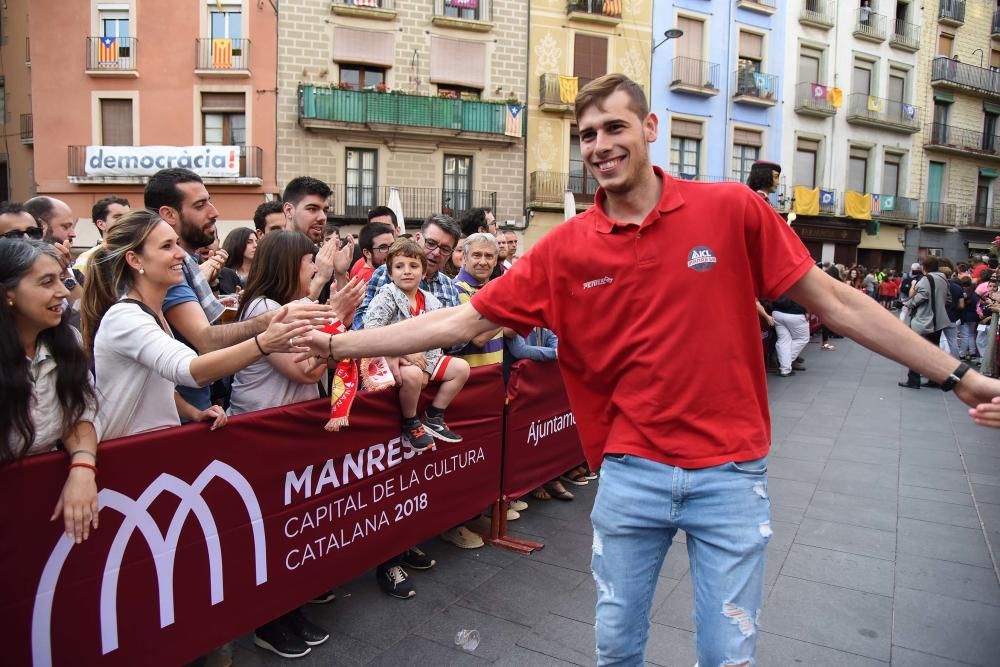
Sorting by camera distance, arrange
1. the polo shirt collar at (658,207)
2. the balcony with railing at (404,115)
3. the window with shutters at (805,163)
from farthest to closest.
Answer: the window with shutters at (805,163)
the balcony with railing at (404,115)
the polo shirt collar at (658,207)

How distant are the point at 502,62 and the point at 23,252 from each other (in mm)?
22433

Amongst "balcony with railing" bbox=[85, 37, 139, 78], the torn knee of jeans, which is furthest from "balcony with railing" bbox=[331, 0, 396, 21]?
the torn knee of jeans

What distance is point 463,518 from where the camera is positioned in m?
4.30

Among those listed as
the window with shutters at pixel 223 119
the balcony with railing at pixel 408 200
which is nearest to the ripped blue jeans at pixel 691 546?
the balcony with railing at pixel 408 200

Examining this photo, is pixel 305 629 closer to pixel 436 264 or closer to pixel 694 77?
pixel 436 264

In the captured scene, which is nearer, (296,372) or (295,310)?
(295,310)

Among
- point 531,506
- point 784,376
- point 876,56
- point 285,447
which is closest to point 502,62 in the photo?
point 784,376

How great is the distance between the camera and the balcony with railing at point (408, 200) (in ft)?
69.6

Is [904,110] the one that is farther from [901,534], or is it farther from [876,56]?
[901,534]

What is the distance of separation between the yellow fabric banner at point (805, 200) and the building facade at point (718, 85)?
1708 millimetres

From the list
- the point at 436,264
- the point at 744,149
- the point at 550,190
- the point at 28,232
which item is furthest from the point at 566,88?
the point at 28,232

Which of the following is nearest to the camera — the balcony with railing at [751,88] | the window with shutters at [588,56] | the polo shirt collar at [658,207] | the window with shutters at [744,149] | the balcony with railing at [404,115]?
the polo shirt collar at [658,207]

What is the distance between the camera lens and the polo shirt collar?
216 centimetres

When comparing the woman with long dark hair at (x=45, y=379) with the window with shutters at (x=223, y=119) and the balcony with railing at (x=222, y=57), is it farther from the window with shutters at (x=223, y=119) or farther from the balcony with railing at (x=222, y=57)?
the balcony with railing at (x=222, y=57)
